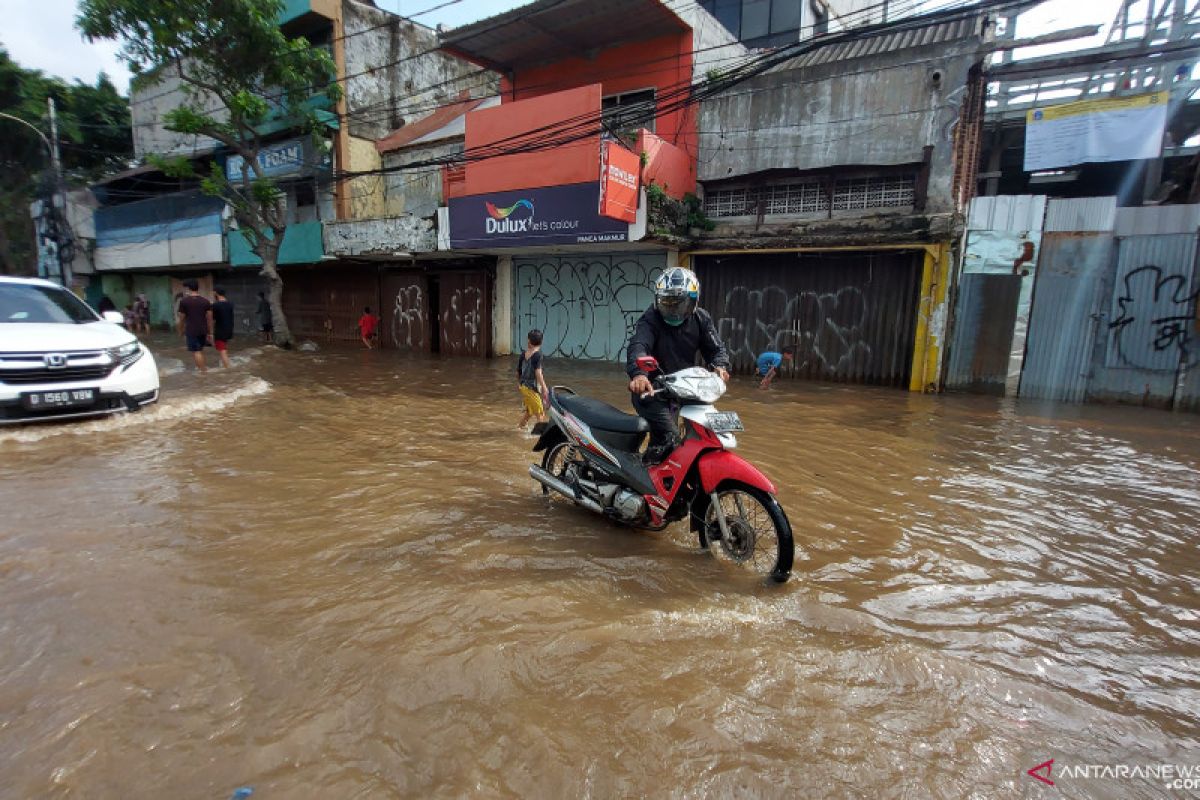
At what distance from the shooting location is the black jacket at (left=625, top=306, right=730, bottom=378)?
3.97m

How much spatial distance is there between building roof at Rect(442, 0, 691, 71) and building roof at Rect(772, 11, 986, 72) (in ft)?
9.19

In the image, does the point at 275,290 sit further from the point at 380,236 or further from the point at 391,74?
the point at 391,74

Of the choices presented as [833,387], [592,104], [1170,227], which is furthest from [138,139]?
[1170,227]

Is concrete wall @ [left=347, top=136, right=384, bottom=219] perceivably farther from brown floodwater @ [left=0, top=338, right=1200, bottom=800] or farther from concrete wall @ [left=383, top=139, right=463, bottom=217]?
brown floodwater @ [left=0, top=338, right=1200, bottom=800]

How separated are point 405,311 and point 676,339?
632 inches

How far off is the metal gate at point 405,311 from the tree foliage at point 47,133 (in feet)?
49.6

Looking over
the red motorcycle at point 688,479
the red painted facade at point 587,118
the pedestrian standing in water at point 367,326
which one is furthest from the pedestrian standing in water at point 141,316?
the red motorcycle at point 688,479

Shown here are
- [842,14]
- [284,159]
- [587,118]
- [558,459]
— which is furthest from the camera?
[284,159]

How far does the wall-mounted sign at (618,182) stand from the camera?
1054 cm

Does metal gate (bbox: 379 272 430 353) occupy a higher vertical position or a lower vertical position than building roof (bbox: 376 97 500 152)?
lower

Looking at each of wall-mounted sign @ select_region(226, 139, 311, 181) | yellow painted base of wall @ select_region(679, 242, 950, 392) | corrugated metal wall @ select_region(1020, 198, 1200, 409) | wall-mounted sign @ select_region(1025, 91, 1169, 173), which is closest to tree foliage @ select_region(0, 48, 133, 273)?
wall-mounted sign @ select_region(226, 139, 311, 181)

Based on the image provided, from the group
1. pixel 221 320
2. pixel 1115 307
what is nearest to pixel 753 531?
pixel 1115 307

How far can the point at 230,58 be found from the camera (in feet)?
46.7

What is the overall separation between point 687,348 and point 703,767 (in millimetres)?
2595
